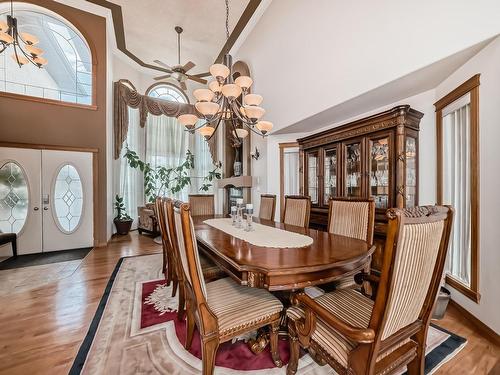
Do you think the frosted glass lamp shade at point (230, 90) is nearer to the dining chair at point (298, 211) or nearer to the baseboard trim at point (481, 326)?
the dining chair at point (298, 211)

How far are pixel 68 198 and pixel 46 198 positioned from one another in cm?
32

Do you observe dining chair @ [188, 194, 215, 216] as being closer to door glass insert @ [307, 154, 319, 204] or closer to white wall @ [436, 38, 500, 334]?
door glass insert @ [307, 154, 319, 204]

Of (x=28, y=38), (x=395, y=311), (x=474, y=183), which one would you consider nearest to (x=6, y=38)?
(x=28, y=38)

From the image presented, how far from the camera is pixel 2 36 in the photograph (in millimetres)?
2949

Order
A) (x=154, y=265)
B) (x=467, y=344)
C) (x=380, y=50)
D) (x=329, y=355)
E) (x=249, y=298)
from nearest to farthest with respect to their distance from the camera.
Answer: (x=329, y=355)
(x=249, y=298)
(x=467, y=344)
(x=380, y=50)
(x=154, y=265)

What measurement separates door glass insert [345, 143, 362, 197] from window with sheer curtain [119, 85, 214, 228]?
183 inches

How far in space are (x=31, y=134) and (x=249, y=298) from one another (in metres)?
5.00

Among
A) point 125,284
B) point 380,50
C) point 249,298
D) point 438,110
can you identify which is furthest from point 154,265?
point 438,110

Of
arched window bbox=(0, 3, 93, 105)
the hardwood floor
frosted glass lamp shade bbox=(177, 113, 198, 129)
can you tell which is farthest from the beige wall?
frosted glass lamp shade bbox=(177, 113, 198, 129)

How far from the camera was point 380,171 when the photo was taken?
9.18 ft

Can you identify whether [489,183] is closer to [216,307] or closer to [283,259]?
[283,259]

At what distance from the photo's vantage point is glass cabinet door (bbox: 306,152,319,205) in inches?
151

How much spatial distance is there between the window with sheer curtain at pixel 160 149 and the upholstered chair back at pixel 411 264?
20.5ft

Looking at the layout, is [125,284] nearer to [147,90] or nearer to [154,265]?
[154,265]
